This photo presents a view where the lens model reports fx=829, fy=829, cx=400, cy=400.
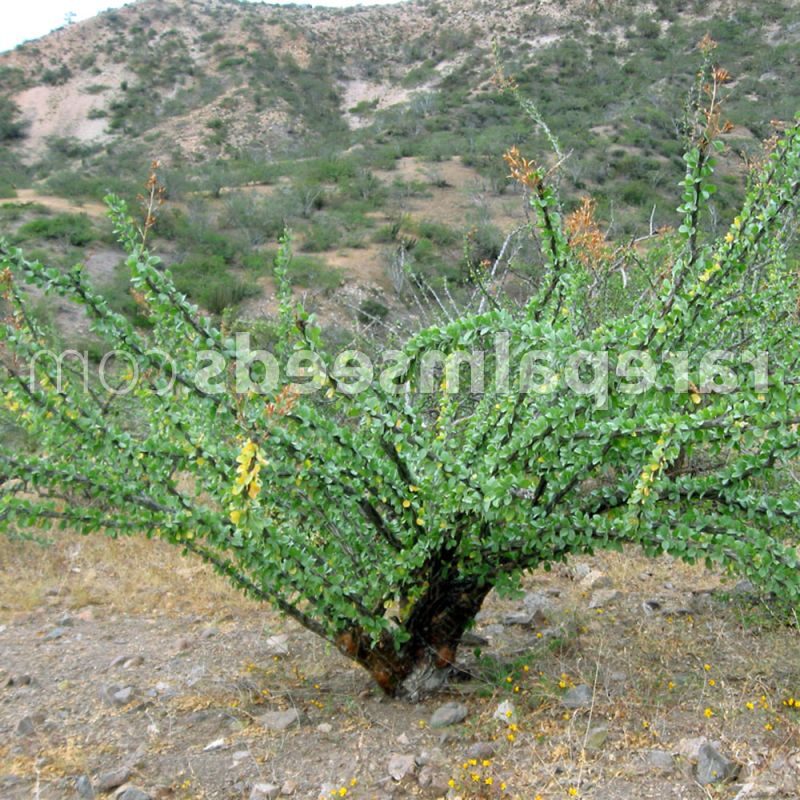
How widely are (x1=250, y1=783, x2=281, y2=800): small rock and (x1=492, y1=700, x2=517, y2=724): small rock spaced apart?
81 centimetres

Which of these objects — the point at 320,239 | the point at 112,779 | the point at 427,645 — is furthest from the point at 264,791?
the point at 320,239

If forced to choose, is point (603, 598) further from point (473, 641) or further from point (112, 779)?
point (112, 779)

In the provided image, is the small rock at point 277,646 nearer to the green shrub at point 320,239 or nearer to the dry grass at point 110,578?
the dry grass at point 110,578

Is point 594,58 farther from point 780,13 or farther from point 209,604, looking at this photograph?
point 209,604

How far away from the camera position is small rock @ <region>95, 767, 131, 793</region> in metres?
2.82

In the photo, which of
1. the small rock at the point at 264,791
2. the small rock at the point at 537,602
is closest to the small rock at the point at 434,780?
the small rock at the point at 264,791

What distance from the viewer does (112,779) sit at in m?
2.84

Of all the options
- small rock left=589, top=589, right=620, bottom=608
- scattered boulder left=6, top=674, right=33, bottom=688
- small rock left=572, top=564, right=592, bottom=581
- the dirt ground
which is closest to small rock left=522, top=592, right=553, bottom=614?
the dirt ground

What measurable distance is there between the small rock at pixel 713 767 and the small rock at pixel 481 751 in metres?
0.66

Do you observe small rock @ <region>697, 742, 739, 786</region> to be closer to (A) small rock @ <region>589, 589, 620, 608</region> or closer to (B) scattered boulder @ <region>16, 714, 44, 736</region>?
(A) small rock @ <region>589, 589, 620, 608</region>

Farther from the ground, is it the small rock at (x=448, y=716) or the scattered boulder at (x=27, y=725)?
the scattered boulder at (x=27, y=725)

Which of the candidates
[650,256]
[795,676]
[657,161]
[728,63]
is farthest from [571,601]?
[728,63]

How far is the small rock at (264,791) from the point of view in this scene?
2699 mm

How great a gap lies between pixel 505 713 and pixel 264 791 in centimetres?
88
